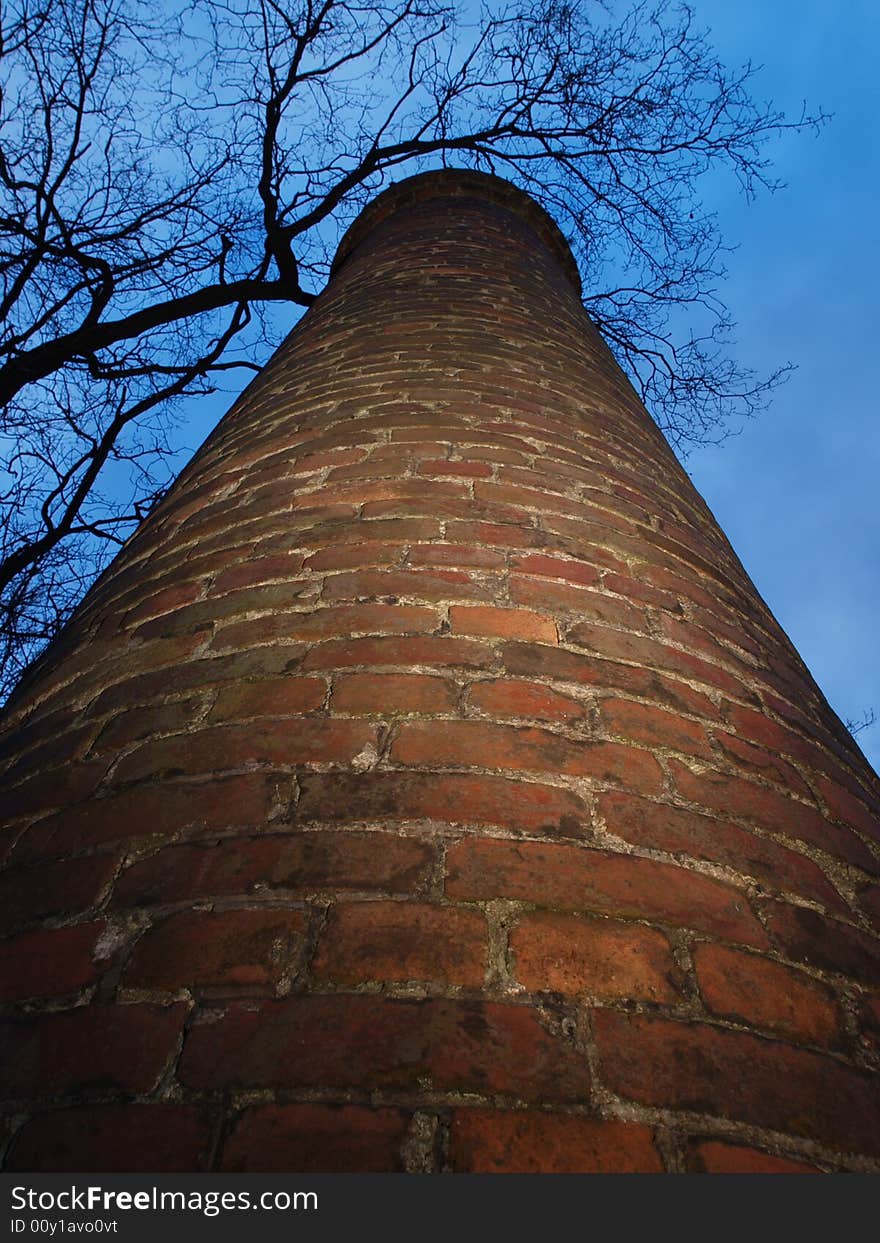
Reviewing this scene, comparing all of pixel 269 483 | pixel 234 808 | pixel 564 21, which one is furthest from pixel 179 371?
pixel 234 808

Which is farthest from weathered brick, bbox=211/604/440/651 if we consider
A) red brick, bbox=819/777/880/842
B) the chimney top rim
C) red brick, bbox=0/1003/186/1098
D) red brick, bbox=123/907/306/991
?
the chimney top rim

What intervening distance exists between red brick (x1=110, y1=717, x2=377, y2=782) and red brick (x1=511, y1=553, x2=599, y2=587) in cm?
45

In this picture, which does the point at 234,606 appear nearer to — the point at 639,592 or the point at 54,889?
the point at 54,889

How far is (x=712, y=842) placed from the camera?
92 centimetres

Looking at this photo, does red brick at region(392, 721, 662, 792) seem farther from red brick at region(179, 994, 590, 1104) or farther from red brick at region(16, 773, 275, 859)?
red brick at region(179, 994, 590, 1104)

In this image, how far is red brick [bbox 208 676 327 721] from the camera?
1.02 meters

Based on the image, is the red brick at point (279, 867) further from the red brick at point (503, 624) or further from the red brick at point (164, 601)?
the red brick at point (164, 601)

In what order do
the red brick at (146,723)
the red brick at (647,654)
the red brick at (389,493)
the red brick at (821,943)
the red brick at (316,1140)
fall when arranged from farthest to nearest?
the red brick at (389,493), the red brick at (647,654), the red brick at (146,723), the red brick at (821,943), the red brick at (316,1140)

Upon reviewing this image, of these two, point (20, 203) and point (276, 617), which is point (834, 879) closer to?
point (276, 617)

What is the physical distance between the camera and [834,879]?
0.99 metres

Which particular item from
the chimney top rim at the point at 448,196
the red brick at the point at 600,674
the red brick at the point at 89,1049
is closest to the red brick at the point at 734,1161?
the red brick at the point at 89,1049

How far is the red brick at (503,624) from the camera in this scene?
3.70 feet

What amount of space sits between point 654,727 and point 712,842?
0.19 meters

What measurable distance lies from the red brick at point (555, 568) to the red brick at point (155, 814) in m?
0.59
